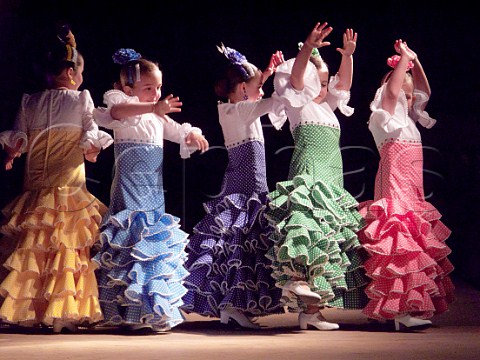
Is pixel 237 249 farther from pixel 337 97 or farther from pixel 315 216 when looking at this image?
pixel 337 97

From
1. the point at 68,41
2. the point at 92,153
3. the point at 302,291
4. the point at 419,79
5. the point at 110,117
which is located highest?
the point at 68,41

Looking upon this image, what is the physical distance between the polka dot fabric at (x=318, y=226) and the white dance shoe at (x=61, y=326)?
806 millimetres

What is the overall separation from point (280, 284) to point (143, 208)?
23.8 inches

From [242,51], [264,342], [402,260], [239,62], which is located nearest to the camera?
[264,342]

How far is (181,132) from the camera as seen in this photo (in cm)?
391

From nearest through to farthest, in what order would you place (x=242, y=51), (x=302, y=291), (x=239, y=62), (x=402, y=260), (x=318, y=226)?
(x=302, y=291) < (x=318, y=226) < (x=402, y=260) < (x=239, y=62) < (x=242, y=51)

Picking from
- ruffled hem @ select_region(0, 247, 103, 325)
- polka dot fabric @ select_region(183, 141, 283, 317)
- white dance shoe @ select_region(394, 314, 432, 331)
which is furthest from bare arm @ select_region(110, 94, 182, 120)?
white dance shoe @ select_region(394, 314, 432, 331)

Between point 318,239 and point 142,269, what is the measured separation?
2.17 feet

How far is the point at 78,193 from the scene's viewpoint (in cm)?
382

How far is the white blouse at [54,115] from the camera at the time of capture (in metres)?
3.84

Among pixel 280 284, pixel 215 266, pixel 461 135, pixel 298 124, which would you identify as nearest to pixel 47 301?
pixel 215 266

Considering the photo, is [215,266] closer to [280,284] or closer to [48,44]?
[280,284]

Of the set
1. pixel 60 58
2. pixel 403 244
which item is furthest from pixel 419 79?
pixel 60 58

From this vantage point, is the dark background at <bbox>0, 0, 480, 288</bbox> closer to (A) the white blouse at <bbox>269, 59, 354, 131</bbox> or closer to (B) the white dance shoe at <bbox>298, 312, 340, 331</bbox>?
(A) the white blouse at <bbox>269, 59, 354, 131</bbox>
